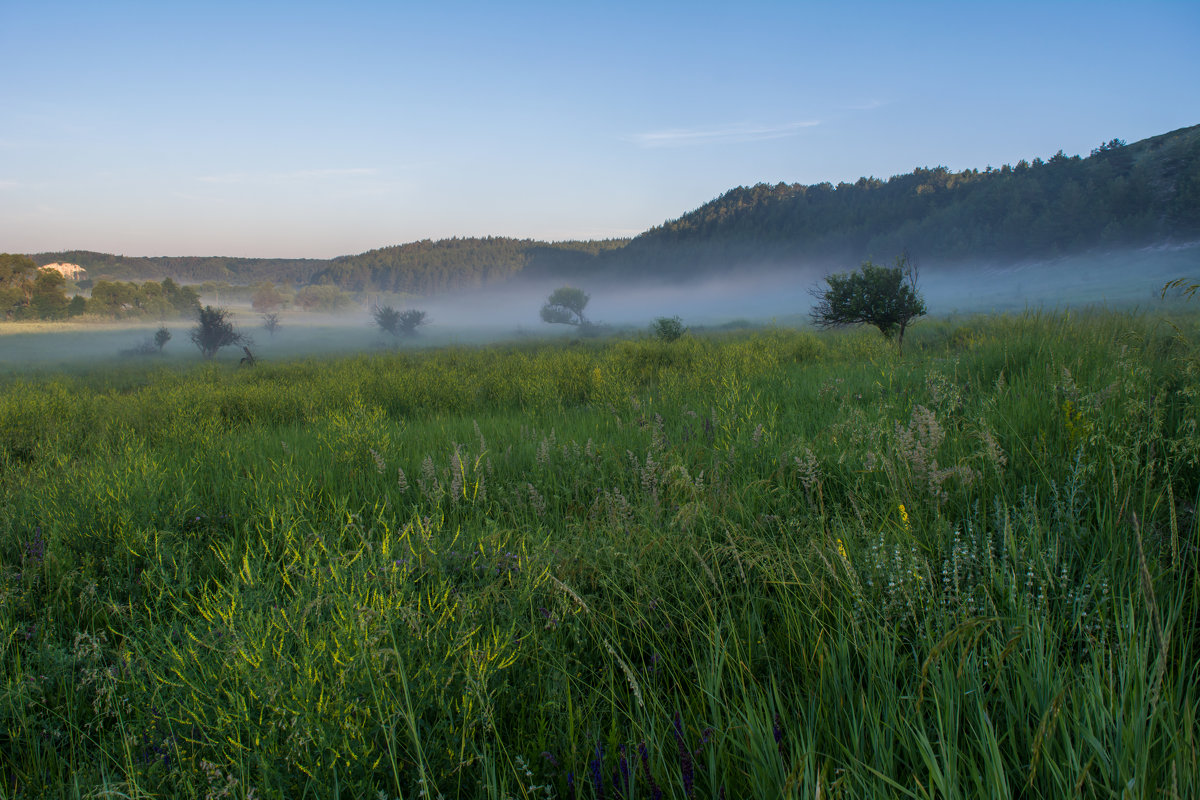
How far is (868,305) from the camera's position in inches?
530

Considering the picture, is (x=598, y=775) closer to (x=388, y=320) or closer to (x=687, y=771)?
(x=687, y=771)

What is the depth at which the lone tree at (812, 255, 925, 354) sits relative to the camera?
13151 mm

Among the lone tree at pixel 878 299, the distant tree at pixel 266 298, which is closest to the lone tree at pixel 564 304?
the distant tree at pixel 266 298

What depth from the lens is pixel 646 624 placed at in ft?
6.56

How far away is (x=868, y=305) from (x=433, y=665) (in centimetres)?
1447

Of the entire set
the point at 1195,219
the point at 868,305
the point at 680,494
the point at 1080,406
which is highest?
the point at 1195,219

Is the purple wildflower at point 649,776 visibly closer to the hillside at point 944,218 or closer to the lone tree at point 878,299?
the lone tree at point 878,299

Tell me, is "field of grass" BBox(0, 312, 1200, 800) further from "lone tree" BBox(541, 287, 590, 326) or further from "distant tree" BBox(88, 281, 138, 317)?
"lone tree" BBox(541, 287, 590, 326)

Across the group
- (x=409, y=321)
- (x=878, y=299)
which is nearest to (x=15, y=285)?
(x=409, y=321)

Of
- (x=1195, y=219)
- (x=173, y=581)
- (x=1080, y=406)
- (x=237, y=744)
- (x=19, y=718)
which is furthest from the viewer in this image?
(x=1195, y=219)

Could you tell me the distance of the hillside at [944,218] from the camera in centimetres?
8869

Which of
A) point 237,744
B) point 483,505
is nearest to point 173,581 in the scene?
point 483,505

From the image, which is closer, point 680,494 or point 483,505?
point 680,494

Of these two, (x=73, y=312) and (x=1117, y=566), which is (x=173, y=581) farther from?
(x=73, y=312)
